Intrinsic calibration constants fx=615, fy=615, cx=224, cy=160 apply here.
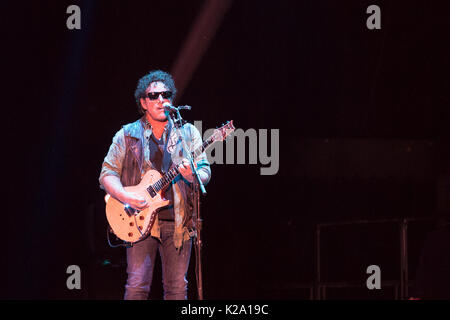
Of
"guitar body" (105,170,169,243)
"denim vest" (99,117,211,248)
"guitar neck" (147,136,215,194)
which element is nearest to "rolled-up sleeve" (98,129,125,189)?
"denim vest" (99,117,211,248)

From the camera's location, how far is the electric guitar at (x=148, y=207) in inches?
166

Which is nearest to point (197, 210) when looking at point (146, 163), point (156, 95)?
point (146, 163)

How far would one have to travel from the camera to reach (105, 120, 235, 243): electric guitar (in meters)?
4.21

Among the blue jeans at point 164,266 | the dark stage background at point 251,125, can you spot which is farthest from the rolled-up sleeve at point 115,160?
the dark stage background at point 251,125

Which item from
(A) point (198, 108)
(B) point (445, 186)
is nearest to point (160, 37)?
(A) point (198, 108)

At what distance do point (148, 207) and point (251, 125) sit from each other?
7.39 ft

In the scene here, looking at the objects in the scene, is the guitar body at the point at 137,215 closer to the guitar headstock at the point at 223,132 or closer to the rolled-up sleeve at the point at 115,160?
the rolled-up sleeve at the point at 115,160

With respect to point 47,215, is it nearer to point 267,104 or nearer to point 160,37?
point 160,37

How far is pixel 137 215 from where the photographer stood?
4266mm

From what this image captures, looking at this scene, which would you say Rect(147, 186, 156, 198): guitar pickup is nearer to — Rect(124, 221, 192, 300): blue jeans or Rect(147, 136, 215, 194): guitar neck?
Rect(147, 136, 215, 194): guitar neck

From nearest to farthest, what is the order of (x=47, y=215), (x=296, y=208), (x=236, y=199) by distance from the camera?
(x=47, y=215) → (x=236, y=199) → (x=296, y=208)

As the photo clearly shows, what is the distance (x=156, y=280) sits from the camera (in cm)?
607

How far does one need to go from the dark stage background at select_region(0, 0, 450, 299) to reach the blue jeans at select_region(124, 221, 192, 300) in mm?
1554

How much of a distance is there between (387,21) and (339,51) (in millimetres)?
658
